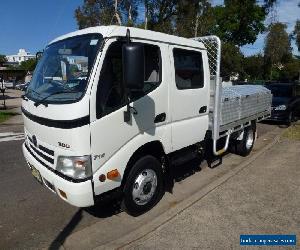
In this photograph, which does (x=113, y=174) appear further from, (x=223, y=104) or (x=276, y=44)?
(x=276, y=44)

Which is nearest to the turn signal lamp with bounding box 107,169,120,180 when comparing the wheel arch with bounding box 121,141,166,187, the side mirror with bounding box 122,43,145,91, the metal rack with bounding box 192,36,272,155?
the wheel arch with bounding box 121,141,166,187

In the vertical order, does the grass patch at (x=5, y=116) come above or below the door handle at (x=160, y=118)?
below

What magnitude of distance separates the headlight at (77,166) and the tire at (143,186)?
2.68 ft

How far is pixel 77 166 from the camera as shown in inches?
155

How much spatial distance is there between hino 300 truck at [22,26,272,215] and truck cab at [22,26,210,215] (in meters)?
0.01

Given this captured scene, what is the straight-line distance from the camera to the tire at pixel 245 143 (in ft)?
26.9

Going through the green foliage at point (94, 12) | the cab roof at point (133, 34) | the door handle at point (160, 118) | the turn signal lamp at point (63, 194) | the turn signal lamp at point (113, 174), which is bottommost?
the turn signal lamp at point (63, 194)

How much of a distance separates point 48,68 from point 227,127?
11.9ft

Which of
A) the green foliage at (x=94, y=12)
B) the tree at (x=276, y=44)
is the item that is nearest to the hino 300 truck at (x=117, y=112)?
the green foliage at (x=94, y=12)

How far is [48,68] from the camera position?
481cm

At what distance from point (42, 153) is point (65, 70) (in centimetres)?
113

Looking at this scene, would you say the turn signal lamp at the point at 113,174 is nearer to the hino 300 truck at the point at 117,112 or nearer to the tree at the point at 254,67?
the hino 300 truck at the point at 117,112

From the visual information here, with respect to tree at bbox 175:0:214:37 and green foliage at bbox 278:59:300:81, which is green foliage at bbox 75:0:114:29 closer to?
tree at bbox 175:0:214:37

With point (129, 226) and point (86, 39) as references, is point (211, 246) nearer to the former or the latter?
point (129, 226)
